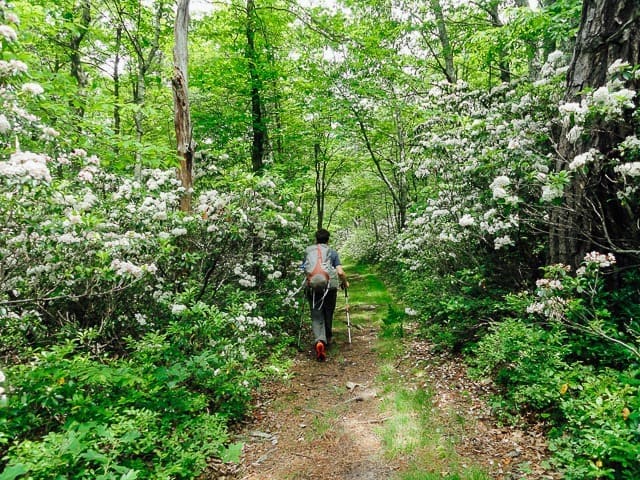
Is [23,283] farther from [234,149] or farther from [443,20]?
[443,20]

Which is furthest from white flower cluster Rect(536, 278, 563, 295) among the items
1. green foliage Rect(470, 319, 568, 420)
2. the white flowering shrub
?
the white flowering shrub

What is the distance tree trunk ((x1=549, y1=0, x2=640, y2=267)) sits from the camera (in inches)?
157

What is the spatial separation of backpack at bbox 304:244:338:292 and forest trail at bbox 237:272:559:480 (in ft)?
4.57

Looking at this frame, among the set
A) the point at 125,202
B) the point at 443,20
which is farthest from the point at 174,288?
the point at 443,20

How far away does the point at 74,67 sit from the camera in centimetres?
1043

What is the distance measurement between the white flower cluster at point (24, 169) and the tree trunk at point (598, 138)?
15.9 ft

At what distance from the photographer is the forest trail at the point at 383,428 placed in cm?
330

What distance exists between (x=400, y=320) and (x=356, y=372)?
2.74 metres

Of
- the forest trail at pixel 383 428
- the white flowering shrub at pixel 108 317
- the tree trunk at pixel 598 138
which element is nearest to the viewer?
the white flowering shrub at pixel 108 317

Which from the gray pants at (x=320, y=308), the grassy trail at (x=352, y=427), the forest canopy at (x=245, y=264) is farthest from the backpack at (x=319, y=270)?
the grassy trail at (x=352, y=427)

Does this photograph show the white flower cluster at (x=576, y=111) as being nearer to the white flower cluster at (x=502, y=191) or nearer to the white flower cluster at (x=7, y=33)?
the white flower cluster at (x=502, y=191)

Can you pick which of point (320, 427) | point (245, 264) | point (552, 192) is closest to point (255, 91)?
point (245, 264)

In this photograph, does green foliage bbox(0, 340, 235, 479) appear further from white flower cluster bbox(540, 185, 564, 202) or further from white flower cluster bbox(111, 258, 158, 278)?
white flower cluster bbox(540, 185, 564, 202)

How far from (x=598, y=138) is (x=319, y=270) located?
4.47 metres
